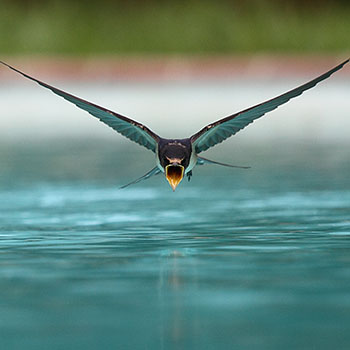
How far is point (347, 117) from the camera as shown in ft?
64.6

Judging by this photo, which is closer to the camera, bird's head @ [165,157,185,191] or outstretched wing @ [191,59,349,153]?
bird's head @ [165,157,185,191]

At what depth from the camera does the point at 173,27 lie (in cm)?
3409

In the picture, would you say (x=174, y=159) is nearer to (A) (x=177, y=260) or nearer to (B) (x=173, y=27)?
(A) (x=177, y=260)

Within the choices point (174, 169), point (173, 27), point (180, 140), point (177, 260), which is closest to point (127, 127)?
point (180, 140)

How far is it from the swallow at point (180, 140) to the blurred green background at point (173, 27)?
23.2 meters

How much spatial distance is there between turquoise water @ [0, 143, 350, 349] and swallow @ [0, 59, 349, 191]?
410mm

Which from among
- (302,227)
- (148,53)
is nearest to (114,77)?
(148,53)

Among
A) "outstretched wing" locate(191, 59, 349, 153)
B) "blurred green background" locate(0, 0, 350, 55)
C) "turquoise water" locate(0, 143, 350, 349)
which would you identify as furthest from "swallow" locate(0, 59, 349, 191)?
"blurred green background" locate(0, 0, 350, 55)

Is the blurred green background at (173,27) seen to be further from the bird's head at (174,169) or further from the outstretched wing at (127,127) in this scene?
the bird's head at (174,169)

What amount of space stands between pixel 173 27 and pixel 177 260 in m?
27.5

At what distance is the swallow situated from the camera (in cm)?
746

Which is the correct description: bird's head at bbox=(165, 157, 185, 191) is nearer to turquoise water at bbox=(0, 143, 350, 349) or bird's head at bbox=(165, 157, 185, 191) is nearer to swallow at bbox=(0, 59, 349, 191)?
swallow at bbox=(0, 59, 349, 191)

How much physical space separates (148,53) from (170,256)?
82.1 feet

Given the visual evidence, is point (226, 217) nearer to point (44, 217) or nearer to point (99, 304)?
point (44, 217)
